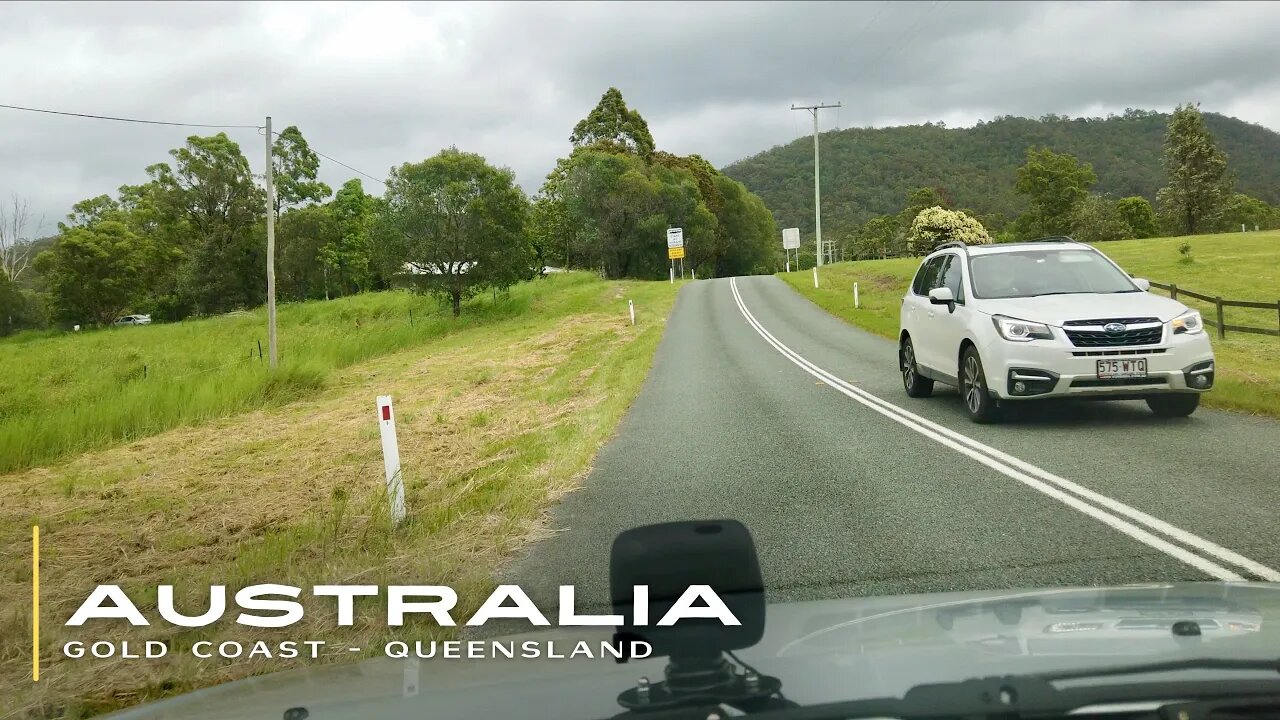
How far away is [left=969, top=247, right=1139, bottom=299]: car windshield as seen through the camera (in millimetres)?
9930

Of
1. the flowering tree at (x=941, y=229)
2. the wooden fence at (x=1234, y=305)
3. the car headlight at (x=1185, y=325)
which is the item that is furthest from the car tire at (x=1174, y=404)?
the flowering tree at (x=941, y=229)

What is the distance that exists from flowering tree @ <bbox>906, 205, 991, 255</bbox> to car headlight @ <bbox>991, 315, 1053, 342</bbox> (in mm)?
65948

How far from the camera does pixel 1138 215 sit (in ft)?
313

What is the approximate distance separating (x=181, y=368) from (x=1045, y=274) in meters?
25.5

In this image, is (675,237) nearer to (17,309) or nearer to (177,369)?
(17,309)

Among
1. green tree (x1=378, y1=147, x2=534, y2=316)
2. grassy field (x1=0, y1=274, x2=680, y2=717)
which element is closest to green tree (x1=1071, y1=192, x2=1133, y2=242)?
green tree (x1=378, y1=147, x2=534, y2=316)

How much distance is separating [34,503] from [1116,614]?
435 inches

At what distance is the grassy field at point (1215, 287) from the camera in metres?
12.4

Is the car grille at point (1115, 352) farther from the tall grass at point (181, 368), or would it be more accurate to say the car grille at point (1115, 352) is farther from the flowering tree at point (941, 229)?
the flowering tree at point (941, 229)

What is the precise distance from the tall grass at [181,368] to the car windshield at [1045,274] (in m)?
13.9

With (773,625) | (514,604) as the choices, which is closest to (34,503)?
(514,604)

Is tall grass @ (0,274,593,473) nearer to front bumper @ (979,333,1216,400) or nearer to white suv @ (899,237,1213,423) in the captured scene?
white suv @ (899,237,1213,423)

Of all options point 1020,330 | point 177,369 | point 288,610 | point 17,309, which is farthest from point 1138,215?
point 288,610

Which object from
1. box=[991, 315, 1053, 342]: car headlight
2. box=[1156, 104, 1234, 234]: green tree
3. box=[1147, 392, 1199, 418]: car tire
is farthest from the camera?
box=[1156, 104, 1234, 234]: green tree
